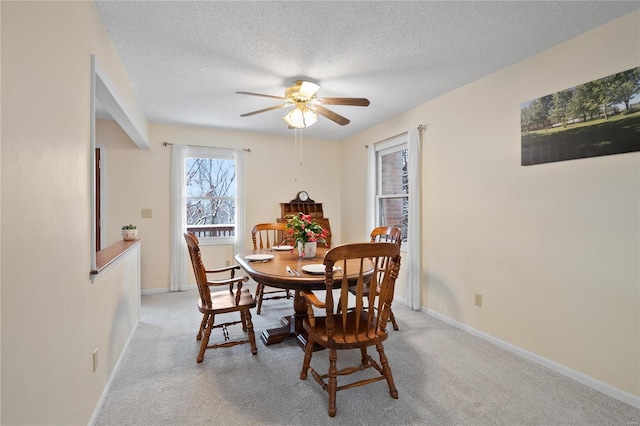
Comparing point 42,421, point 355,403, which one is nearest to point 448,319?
point 355,403

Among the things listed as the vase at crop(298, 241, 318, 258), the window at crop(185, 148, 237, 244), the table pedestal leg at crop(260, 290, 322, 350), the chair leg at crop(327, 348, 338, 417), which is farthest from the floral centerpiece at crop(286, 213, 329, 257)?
the window at crop(185, 148, 237, 244)

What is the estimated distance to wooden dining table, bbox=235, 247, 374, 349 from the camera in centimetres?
203

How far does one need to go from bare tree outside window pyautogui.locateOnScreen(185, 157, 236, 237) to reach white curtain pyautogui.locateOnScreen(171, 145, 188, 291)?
0.16 metres

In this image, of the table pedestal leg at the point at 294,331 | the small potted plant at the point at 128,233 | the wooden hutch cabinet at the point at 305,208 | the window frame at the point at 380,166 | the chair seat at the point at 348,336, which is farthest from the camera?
the wooden hutch cabinet at the point at 305,208

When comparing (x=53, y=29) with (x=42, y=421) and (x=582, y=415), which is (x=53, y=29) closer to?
(x=42, y=421)

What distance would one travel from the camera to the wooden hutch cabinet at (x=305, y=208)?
5.08 m

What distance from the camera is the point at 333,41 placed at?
2.22 meters

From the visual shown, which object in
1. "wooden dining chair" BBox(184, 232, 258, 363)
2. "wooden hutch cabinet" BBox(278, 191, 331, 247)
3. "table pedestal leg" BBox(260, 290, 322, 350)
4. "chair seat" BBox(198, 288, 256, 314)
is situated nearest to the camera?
"wooden dining chair" BBox(184, 232, 258, 363)

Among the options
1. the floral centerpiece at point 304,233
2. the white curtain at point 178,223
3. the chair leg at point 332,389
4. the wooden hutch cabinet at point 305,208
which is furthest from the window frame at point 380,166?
the white curtain at point 178,223

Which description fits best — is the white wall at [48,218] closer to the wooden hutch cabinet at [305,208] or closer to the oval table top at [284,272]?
the oval table top at [284,272]

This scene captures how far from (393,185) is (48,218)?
3.83 metres

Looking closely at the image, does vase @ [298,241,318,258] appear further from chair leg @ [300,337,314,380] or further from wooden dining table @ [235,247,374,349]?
chair leg @ [300,337,314,380]

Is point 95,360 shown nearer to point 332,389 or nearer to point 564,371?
point 332,389

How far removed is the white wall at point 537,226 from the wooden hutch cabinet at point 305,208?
1.95m
